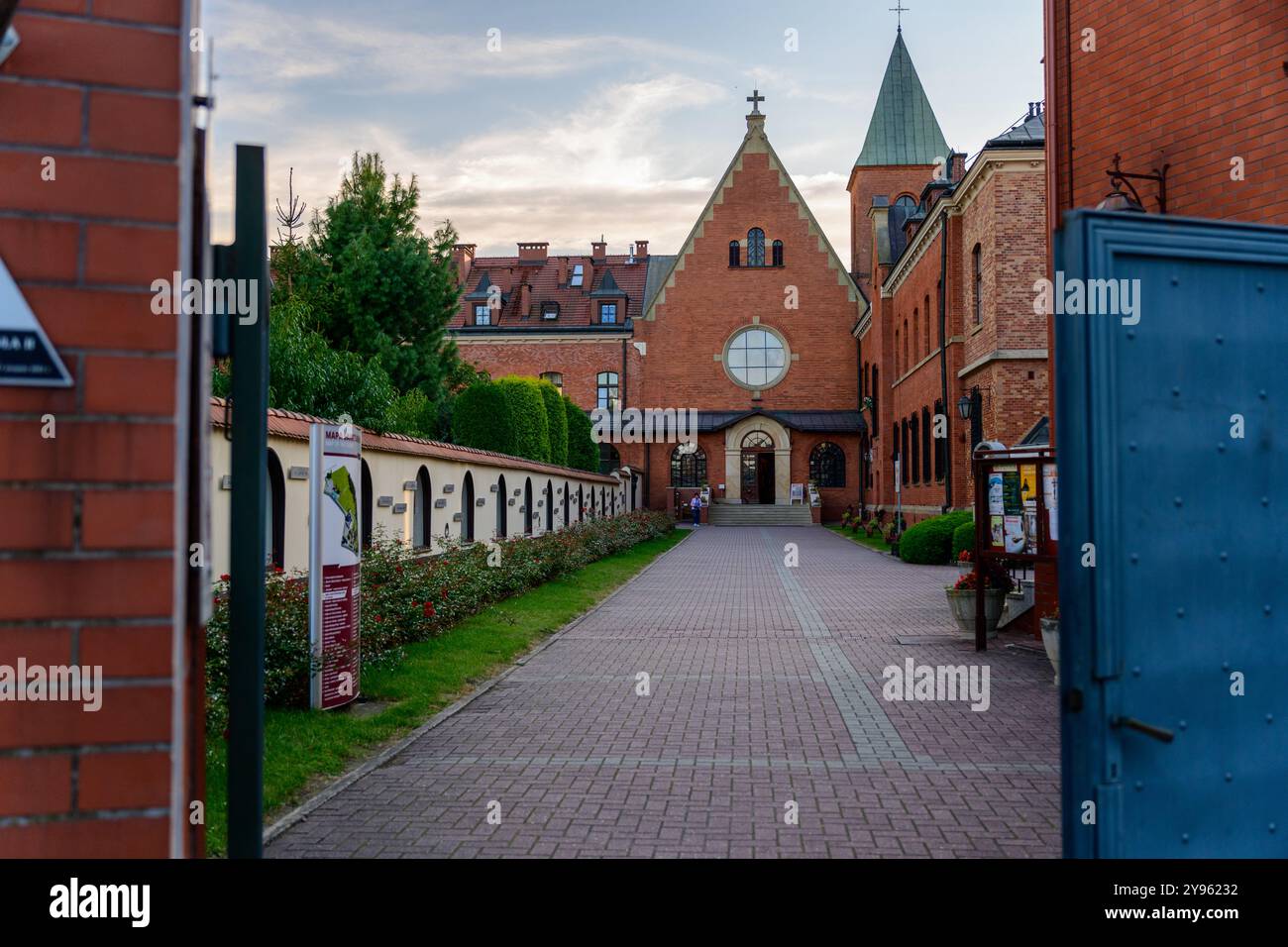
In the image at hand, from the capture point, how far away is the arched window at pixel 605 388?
54656 mm

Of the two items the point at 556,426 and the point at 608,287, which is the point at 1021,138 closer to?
the point at 556,426

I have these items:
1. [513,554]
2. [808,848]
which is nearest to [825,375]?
[513,554]

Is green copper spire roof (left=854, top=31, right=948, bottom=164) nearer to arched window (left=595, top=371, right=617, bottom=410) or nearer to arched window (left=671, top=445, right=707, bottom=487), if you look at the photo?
arched window (left=595, top=371, right=617, bottom=410)

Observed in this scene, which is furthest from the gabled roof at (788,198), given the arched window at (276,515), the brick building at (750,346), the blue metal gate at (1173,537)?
the blue metal gate at (1173,537)

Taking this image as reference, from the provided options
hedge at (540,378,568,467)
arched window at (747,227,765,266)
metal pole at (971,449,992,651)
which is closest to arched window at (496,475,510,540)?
hedge at (540,378,568,467)

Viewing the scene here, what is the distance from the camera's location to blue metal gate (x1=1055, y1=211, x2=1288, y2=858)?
8.58ft

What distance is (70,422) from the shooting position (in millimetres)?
1973

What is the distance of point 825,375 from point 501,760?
4562cm

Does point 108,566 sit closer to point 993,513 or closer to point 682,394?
point 993,513

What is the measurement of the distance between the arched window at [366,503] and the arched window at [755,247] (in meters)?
41.2

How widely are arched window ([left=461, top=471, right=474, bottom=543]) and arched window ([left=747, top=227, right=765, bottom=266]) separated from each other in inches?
1406

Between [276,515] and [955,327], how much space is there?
23.6 m

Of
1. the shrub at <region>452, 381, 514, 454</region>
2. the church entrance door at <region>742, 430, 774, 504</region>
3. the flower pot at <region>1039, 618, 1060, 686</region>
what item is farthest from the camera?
the church entrance door at <region>742, 430, 774, 504</region>

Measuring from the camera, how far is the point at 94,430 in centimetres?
198
